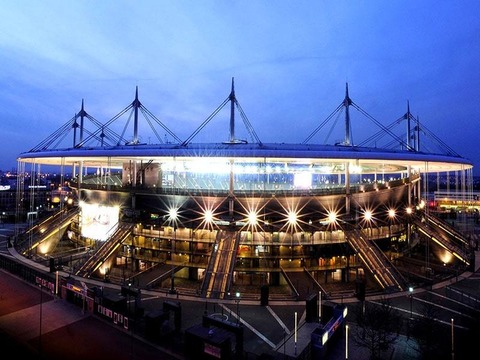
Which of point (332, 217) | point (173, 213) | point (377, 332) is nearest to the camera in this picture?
point (377, 332)

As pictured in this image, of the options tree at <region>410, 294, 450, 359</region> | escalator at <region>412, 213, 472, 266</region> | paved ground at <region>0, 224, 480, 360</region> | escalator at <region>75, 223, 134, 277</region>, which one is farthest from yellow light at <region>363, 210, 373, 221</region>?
escalator at <region>75, 223, 134, 277</region>

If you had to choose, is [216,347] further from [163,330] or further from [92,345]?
[92,345]

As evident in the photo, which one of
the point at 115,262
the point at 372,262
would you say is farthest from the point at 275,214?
the point at 115,262

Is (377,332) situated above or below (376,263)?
below

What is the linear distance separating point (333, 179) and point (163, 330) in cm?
4904

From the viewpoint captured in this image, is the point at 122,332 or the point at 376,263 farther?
the point at 376,263

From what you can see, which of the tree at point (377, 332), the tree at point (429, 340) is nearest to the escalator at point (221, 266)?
the tree at point (377, 332)

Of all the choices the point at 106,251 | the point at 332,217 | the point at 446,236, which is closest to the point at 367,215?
the point at 332,217

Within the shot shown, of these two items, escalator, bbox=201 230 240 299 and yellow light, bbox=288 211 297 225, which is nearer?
escalator, bbox=201 230 240 299

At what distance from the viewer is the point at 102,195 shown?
3962 cm

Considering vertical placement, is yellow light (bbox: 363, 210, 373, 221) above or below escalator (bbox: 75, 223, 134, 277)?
above

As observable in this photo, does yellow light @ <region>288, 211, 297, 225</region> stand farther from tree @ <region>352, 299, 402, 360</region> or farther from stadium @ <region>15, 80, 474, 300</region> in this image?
tree @ <region>352, 299, 402, 360</region>

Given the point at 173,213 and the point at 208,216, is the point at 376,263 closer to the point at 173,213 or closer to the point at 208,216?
the point at 208,216

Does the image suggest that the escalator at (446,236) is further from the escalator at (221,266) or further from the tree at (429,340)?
the escalator at (221,266)
